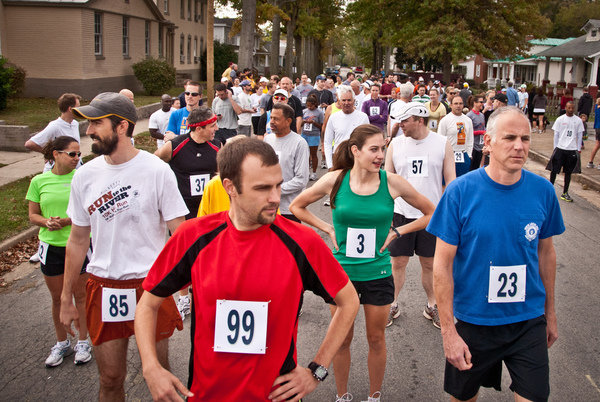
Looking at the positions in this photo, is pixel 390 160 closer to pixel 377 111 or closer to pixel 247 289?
pixel 247 289

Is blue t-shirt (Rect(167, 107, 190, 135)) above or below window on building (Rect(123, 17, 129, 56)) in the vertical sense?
below

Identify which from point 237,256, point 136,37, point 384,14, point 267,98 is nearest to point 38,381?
point 237,256

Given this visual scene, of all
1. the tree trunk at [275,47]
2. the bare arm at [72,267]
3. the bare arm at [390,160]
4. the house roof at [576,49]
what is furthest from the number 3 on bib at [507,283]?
the house roof at [576,49]

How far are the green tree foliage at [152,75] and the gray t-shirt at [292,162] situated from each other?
25834 millimetres

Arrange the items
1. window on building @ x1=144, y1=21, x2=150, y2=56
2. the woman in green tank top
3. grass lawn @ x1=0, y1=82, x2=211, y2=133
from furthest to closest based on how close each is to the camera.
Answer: window on building @ x1=144, y1=21, x2=150, y2=56, grass lawn @ x1=0, y1=82, x2=211, y2=133, the woman in green tank top

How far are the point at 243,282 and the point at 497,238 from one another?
149cm

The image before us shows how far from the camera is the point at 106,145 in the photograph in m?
3.45

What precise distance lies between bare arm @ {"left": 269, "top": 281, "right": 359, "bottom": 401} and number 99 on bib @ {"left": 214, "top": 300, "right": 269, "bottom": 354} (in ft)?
0.58

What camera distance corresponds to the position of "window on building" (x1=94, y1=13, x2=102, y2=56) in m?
28.5

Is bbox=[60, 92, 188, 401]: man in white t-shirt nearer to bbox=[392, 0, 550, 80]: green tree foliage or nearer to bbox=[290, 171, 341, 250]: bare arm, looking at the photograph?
bbox=[290, 171, 341, 250]: bare arm

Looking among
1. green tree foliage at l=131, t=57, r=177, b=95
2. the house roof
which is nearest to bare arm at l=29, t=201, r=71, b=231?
green tree foliage at l=131, t=57, r=177, b=95

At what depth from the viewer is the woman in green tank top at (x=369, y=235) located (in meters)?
4.04

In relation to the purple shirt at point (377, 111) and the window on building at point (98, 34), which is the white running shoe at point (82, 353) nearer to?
the purple shirt at point (377, 111)

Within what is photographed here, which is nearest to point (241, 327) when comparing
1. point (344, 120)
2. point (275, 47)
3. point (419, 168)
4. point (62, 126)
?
point (419, 168)
